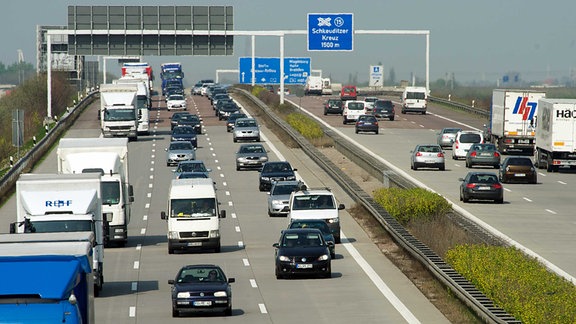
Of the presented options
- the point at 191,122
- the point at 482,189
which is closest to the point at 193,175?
the point at 482,189

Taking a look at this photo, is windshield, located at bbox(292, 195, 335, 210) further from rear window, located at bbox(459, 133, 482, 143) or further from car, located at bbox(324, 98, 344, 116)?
car, located at bbox(324, 98, 344, 116)

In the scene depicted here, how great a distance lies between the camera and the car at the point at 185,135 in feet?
241

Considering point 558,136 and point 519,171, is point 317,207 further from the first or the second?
point 558,136

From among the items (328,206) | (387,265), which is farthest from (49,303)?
(328,206)

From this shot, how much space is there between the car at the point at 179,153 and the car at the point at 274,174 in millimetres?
10346

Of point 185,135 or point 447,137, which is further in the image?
point 447,137

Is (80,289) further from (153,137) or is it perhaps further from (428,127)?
(428,127)

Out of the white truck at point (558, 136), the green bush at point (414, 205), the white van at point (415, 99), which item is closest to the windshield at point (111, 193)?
the green bush at point (414, 205)

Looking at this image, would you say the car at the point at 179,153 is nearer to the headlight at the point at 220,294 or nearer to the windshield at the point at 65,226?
the windshield at the point at 65,226

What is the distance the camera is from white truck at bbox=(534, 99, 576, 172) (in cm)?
6362

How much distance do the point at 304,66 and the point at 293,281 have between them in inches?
3351

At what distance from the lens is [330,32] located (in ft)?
298

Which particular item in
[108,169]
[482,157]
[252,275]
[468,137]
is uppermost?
[108,169]

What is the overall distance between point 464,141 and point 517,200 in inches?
698
